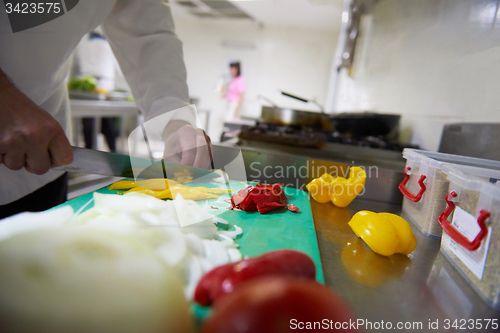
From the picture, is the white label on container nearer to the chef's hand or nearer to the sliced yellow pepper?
the chef's hand

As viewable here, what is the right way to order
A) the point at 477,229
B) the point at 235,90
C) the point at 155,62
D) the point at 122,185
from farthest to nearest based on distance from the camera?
the point at 235,90
the point at 155,62
the point at 122,185
the point at 477,229

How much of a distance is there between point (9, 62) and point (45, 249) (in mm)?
704

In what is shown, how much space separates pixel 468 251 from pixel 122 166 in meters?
0.87

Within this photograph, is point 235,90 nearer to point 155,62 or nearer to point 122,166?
point 155,62

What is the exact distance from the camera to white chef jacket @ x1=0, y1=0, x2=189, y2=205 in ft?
2.60

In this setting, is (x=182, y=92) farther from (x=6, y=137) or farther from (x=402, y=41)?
(x=402, y=41)

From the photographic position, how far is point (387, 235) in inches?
23.9

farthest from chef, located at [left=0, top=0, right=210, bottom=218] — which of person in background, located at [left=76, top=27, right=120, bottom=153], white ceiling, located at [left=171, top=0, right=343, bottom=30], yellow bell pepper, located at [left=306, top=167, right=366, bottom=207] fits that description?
person in background, located at [left=76, top=27, right=120, bottom=153]

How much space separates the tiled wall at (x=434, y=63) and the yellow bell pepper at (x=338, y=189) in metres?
0.51

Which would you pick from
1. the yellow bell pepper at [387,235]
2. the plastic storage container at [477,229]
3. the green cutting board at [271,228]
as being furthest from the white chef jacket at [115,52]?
the plastic storage container at [477,229]

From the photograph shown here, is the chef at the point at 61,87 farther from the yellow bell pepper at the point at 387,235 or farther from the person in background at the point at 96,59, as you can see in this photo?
the person in background at the point at 96,59

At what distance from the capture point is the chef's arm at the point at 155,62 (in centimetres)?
102

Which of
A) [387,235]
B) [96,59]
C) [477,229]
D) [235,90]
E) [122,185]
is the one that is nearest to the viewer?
[477,229]

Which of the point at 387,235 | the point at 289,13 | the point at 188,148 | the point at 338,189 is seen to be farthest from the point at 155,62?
the point at 289,13
